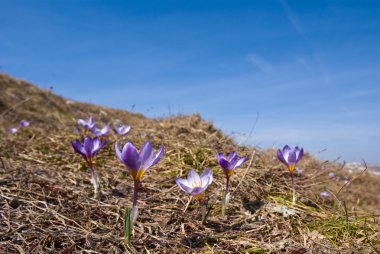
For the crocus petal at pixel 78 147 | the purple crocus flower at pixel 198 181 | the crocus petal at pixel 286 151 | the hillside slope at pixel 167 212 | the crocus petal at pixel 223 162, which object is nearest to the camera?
the hillside slope at pixel 167 212

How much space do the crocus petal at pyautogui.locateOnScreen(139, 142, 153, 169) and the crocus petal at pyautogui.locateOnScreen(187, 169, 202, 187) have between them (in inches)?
13.6

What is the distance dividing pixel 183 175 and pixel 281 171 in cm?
89

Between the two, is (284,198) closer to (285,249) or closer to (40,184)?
(285,249)

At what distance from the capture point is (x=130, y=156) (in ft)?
5.50

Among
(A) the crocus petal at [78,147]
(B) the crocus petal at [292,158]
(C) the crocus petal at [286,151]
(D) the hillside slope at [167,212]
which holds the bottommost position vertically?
(D) the hillside slope at [167,212]

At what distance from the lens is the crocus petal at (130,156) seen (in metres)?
1.67

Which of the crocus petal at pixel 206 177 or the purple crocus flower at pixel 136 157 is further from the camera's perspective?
the crocus petal at pixel 206 177

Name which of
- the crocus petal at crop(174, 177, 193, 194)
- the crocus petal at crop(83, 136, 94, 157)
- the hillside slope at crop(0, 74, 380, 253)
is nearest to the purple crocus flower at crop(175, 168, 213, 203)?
the crocus petal at crop(174, 177, 193, 194)

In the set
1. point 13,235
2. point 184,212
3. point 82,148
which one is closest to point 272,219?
point 184,212

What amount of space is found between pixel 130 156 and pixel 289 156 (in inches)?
46.5

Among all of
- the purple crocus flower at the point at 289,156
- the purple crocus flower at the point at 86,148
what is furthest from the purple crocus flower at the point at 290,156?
the purple crocus flower at the point at 86,148

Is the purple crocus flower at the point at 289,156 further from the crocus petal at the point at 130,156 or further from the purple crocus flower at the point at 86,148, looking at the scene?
the purple crocus flower at the point at 86,148

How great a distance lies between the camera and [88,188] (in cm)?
275

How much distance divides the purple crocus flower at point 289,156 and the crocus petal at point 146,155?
0.99 metres
